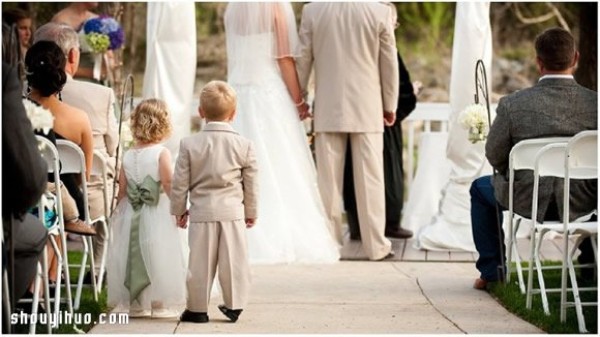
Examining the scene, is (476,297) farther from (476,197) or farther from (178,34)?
(178,34)

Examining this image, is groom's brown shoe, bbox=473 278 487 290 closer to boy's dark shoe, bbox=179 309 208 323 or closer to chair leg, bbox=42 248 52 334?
boy's dark shoe, bbox=179 309 208 323

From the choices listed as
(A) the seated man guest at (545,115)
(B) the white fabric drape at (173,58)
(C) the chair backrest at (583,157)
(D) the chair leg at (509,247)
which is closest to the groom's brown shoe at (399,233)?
(B) the white fabric drape at (173,58)

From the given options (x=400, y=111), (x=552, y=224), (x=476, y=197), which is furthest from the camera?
(x=400, y=111)

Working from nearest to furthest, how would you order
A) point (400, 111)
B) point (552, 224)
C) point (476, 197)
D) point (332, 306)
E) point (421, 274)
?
point (552, 224) < point (332, 306) < point (476, 197) < point (421, 274) < point (400, 111)

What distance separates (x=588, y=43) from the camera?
37.1 ft

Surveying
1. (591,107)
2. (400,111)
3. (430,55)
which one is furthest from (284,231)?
(430,55)

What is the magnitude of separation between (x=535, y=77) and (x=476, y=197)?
13.4 metres

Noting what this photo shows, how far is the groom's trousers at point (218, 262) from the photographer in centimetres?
667

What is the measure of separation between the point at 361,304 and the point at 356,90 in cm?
227

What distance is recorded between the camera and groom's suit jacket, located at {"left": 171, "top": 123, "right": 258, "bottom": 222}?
6.64m

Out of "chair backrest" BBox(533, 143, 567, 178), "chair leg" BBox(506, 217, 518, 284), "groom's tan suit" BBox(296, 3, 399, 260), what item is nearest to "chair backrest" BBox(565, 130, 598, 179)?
"chair backrest" BBox(533, 143, 567, 178)

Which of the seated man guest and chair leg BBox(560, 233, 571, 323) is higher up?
the seated man guest

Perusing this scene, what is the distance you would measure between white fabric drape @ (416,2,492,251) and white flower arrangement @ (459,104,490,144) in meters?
1.32

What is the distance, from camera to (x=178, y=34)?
963cm
